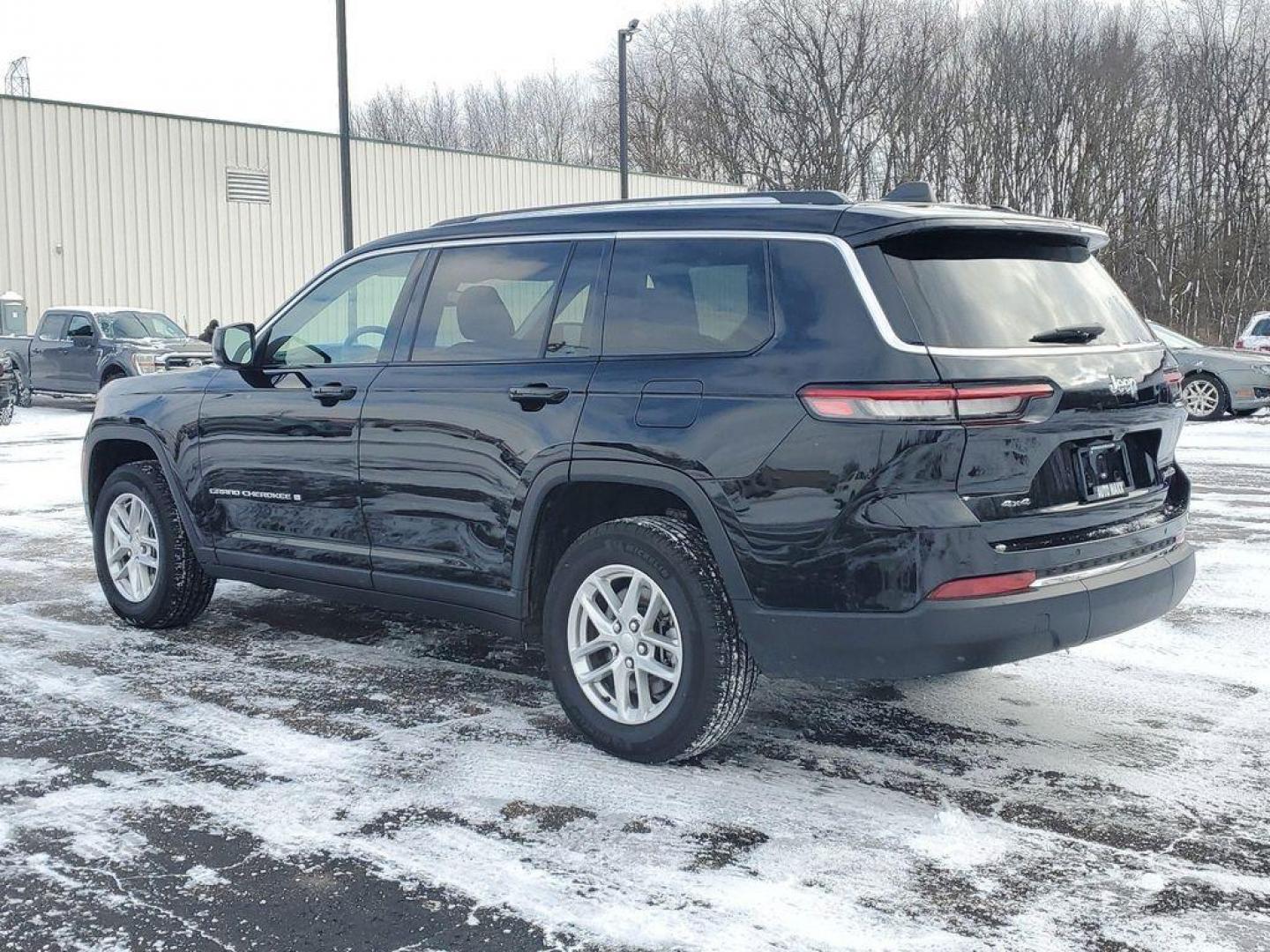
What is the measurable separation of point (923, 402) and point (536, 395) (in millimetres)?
1421

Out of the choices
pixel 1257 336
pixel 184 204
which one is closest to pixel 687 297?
pixel 1257 336

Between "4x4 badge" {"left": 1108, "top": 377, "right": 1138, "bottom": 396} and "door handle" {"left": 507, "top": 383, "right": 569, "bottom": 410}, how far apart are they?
175cm

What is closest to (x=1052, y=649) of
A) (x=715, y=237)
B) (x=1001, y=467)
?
(x=1001, y=467)

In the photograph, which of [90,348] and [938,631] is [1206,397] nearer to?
[90,348]

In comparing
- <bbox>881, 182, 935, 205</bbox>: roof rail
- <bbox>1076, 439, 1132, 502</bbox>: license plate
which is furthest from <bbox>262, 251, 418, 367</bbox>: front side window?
<bbox>1076, 439, 1132, 502</bbox>: license plate

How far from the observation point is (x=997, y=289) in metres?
4.27

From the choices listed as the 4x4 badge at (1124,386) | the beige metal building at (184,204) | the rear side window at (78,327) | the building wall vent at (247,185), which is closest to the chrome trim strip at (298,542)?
the 4x4 badge at (1124,386)

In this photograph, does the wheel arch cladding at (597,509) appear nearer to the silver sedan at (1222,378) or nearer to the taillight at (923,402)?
the taillight at (923,402)

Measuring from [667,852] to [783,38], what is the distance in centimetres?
5152

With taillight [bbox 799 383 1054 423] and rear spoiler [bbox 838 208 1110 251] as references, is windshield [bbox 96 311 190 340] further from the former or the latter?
taillight [bbox 799 383 1054 423]

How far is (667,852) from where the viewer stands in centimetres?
373

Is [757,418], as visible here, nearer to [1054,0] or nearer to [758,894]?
[758,894]

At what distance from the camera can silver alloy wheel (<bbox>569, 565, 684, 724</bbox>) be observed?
174 inches

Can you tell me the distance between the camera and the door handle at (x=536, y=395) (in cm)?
469
